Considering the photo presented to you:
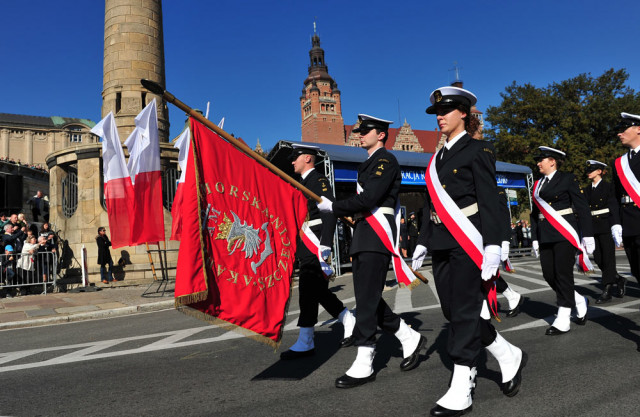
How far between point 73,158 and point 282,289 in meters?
13.5

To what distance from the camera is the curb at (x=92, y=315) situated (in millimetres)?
8196

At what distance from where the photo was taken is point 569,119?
36.2 meters

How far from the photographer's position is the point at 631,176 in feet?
15.3

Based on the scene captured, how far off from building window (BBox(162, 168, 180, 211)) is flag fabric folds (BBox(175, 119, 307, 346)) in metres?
11.8

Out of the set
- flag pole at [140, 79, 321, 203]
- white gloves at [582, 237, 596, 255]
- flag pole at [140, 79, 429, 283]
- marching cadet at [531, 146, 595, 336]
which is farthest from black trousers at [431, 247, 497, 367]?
white gloves at [582, 237, 596, 255]

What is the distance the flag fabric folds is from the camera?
3.34 meters

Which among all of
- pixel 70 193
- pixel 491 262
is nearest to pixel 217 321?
pixel 491 262

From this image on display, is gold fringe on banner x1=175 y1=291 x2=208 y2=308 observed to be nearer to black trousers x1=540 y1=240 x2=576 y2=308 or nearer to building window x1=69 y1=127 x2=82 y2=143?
black trousers x1=540 y1=240 x2=576 y2=308

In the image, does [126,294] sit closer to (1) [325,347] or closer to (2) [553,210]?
(1) [325,347]

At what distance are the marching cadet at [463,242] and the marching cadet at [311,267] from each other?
1333 millimetres

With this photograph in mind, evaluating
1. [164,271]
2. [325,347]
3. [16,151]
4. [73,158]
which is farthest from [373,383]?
[16,151]

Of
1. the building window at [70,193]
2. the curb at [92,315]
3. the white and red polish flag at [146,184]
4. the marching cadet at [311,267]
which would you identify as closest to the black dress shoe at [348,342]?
the marching cadet at [311,267]

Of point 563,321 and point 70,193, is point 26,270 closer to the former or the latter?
point 70,193

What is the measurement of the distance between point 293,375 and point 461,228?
185 cm
